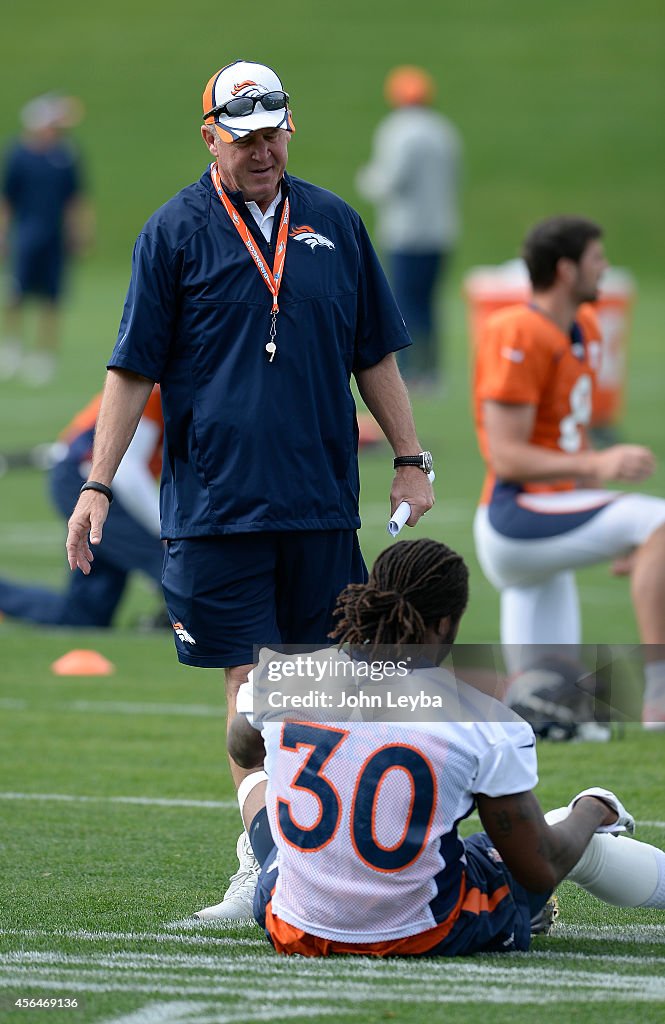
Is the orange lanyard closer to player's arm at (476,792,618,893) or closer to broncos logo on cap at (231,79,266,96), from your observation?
broncos logo on cap at (231,79,266,96)

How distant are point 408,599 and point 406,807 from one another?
444 mm

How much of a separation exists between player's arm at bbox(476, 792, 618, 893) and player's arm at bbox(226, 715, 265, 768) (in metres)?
0.71

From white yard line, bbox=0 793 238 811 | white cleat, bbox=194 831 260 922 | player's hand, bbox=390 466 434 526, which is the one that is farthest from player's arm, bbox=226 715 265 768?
white yard line, bbox=0 793 238 811

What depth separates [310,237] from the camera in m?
5.07

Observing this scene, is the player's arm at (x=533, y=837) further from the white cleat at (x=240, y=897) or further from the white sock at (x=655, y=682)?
the white sock at (x=655, y=682)

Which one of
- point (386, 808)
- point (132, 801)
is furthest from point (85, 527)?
point (132, 801)

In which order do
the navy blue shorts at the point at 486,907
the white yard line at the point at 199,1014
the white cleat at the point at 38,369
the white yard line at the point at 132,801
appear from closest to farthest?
the white yard line at the point at 199,1014 < the navy blue shorts at the point at 486,907 < the white yard line at the point at 132,801 < the white cleat at the point at 38,369

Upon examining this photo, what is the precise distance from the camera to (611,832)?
460cm

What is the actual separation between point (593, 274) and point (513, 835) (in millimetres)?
4038

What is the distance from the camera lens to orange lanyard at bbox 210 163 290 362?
4.95 meters

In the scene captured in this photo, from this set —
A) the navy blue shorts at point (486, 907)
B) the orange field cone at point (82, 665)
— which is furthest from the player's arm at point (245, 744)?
the orange field cone at point (82, 665)

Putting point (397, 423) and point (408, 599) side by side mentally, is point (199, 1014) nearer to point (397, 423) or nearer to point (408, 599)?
point (408, 599)

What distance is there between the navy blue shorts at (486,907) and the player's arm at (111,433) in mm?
961

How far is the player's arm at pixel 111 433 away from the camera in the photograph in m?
4.86
